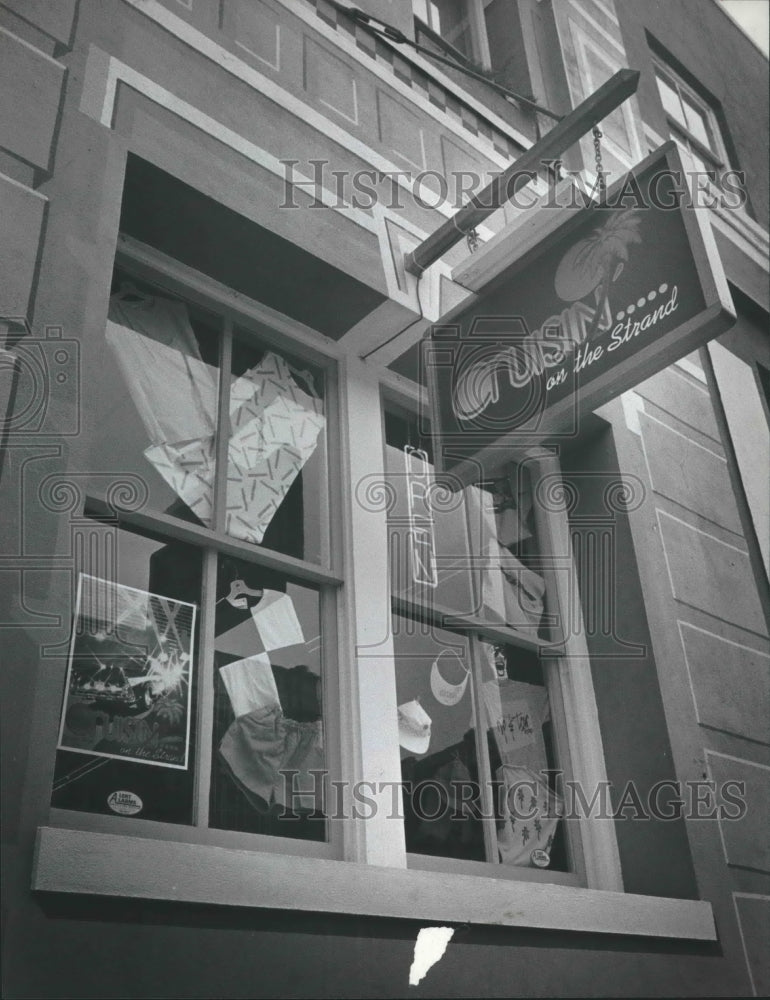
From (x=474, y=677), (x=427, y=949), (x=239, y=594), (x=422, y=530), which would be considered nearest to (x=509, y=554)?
(x=422, y=530)

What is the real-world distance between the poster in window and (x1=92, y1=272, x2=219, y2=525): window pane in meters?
0.34

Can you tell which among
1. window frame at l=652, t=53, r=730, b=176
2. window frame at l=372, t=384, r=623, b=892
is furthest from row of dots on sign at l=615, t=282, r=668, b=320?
window frame at l=652, t=53, r=730, b=176

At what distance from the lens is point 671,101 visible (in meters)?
7.40

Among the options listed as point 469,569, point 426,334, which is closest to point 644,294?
point 426,334

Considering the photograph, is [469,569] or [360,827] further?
[469,569]

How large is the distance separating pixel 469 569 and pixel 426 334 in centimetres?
93

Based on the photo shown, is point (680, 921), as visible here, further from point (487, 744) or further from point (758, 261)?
point (758, 261)

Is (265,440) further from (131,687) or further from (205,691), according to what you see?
(131,687)

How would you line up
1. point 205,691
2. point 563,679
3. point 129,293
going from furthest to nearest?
point 563,679 → point 129,293 → point 205,691

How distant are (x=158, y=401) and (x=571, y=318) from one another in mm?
1426

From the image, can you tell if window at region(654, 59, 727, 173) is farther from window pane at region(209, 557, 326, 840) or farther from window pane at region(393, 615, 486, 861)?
window pane at region(209, 557, 326, 840)

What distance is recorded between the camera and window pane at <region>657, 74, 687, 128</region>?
23.9 ft

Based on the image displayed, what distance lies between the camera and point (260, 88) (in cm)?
371

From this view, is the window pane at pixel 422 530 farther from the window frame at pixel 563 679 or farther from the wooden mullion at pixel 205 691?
the wooden mullion at pixel 205 691
